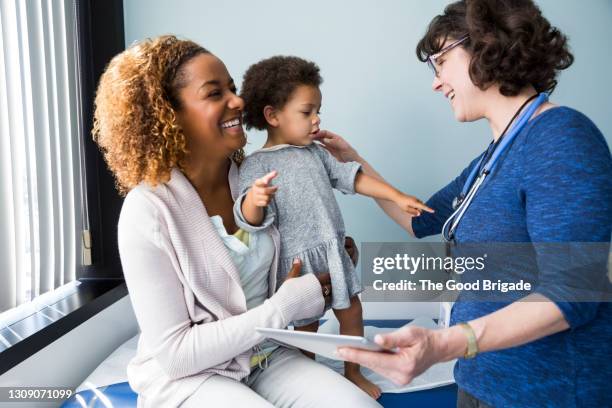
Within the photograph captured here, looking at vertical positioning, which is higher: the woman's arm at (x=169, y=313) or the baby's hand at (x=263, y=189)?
the baby's hand at (x=263, y=189)

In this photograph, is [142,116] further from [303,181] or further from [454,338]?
[454,338]

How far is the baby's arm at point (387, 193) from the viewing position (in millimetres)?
1555

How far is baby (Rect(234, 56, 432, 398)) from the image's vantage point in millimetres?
1663

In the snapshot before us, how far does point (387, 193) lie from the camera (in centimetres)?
165

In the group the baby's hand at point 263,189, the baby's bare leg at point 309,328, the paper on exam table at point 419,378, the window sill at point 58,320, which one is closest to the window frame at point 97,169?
the window sill at point 58,320

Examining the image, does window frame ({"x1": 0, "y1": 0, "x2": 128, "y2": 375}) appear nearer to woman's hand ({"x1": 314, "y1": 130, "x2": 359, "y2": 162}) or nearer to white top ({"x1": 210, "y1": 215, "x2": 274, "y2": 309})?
white top ({"x1": 210, "y1": 215, "x2": 274, "y2": 309})

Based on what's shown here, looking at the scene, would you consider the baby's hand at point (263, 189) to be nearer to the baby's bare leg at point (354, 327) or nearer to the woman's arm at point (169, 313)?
the woman's arm at point (169, 313)

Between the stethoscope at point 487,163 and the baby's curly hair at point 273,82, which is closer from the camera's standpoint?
the stethoscope at point 487,163

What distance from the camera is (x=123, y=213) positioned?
136 centimetres

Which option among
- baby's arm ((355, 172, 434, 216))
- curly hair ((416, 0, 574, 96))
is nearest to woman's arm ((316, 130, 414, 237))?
baby's arm ((355, 172, 434, 216))

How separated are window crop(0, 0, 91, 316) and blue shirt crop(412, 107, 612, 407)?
1522 millimetres

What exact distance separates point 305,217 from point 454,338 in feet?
2.52

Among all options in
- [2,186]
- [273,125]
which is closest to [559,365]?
[273,125]

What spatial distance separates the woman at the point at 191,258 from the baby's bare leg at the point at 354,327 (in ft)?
0.82
